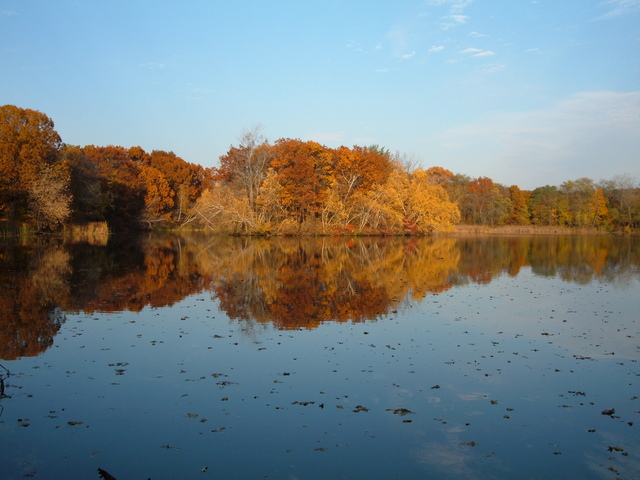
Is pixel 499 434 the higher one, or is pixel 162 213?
pixel 162 213

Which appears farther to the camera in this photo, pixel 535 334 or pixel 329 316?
pixel 329 316

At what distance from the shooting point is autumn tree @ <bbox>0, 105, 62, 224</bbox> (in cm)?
4075

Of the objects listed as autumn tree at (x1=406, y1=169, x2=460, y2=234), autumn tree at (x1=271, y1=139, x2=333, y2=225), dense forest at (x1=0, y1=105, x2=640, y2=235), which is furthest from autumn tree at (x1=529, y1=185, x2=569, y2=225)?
autumn tree at (x1=271, y1=139, x2=333, y2=225)

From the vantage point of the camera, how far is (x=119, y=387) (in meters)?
6.84

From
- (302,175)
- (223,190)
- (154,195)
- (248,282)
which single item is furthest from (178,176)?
(248,282)

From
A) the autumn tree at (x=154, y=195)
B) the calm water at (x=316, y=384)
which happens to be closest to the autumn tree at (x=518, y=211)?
the autumn tree at (x=154, y=195)

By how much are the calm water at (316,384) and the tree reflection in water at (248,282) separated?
150 mm

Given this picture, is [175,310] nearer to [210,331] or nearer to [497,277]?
[210,331]

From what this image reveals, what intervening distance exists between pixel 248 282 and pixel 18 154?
3526 centimetres

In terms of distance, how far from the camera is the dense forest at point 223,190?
4216 cm

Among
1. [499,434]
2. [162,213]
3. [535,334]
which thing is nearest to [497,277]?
[535,334]

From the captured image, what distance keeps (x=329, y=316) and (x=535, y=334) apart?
4.59 metres

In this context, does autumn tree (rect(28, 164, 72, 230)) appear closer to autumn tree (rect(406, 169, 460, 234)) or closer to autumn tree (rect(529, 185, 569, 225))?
autumn tree (rect(406, 169, 460, 234))

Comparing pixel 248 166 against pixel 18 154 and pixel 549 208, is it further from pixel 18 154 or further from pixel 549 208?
pixel 549 208
